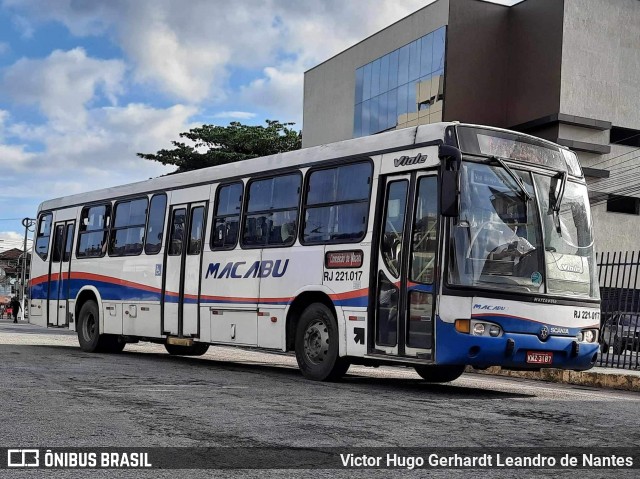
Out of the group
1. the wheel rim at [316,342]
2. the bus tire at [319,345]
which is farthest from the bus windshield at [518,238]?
the wheel rim at [316,342]

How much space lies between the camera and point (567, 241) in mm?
11359

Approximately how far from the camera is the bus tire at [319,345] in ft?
39.6

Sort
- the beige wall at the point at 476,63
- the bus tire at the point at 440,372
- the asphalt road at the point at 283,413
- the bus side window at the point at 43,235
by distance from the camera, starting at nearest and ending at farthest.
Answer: the asphalt road at the point at 283,413
the bus tire at the point at 440,372
the bus side window at the point at 43,235
the beige wall at the point at 476,63

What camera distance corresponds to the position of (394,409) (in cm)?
923

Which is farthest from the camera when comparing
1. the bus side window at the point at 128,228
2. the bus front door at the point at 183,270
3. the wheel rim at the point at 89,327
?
the wheel rim at the point at 89,327

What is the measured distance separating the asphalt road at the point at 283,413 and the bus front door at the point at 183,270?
1943mm

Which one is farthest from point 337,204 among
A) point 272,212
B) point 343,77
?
point 343,77

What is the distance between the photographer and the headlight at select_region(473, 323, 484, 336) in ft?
34.5

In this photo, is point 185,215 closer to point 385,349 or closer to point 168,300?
point 168,300

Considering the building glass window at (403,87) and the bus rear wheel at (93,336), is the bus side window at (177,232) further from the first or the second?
the building glass window at (403,87)

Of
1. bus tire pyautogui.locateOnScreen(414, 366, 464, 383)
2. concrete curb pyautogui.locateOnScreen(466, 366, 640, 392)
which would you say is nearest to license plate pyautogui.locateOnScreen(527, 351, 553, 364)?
bus tire pyautogui.locateOnScreen(414, 366, 464, 383)

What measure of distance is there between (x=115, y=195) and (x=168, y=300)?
3.33 metres

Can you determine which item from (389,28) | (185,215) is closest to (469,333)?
(185,215)

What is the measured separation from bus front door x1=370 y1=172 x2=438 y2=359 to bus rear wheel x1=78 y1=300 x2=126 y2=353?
8.11 meters
